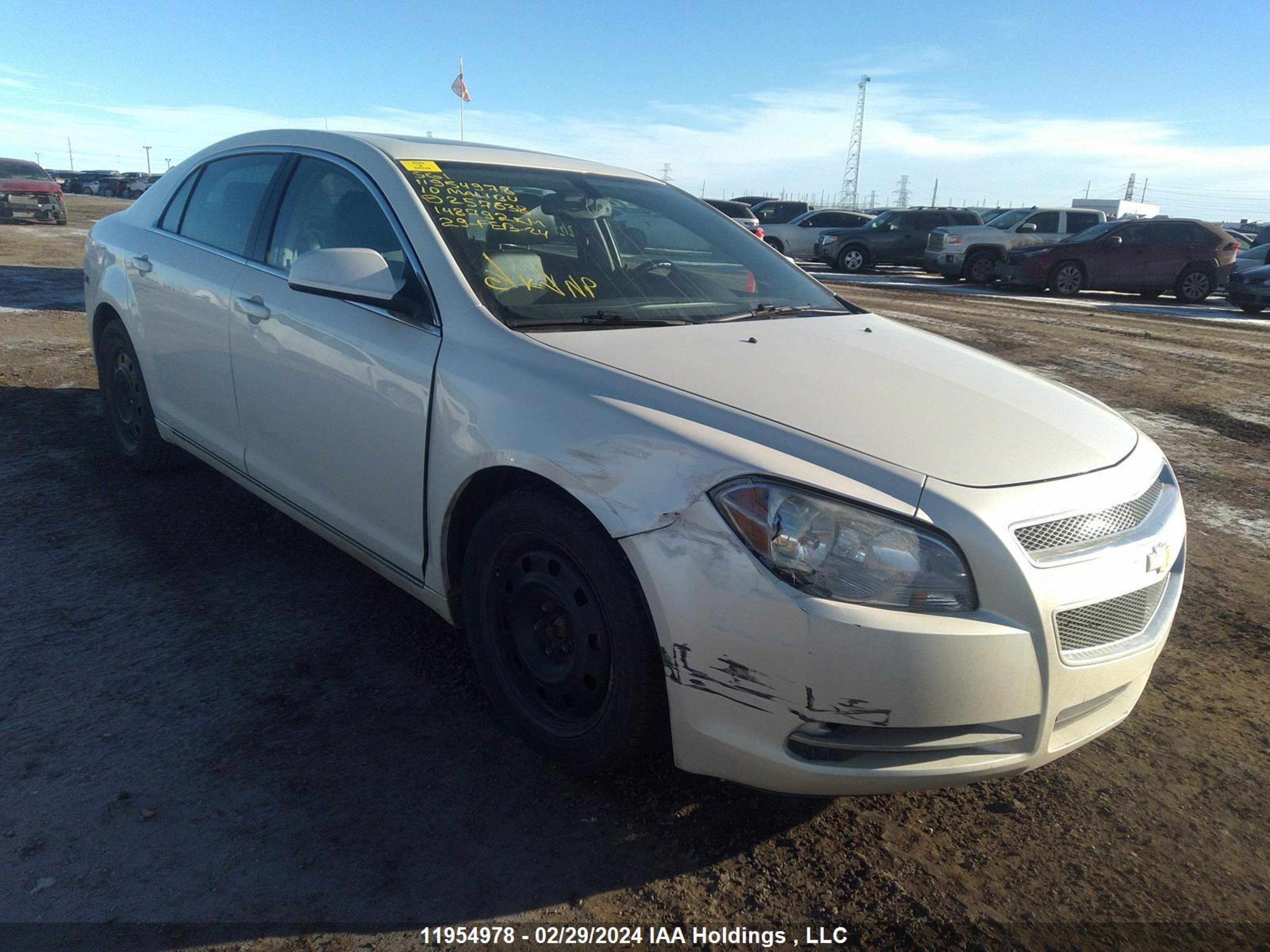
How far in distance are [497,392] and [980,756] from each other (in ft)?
4.79

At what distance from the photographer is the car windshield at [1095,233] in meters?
17.3

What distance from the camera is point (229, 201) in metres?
3.91

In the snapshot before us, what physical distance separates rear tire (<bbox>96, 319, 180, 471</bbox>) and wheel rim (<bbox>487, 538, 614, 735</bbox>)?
8.93 feet

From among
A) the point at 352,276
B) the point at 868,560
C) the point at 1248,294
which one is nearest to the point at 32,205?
the point at 352,276

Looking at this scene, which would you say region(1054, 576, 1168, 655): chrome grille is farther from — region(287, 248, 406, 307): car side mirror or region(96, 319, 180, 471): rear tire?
region(96, 319, 180, 471): rear tire

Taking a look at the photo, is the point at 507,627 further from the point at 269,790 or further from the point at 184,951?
the point at 184,951

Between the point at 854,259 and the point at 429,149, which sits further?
the point at 854,259

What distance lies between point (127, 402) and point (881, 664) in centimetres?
423

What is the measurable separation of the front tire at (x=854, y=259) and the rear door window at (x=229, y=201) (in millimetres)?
20480

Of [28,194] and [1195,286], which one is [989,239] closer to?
[1195,286]

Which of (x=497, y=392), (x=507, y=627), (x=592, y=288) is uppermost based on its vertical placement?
(x=592, y=288)

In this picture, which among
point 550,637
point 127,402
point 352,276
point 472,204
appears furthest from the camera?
point 127,402

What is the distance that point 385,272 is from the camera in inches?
109

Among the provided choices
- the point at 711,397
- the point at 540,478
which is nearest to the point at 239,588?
the point at 540,478
